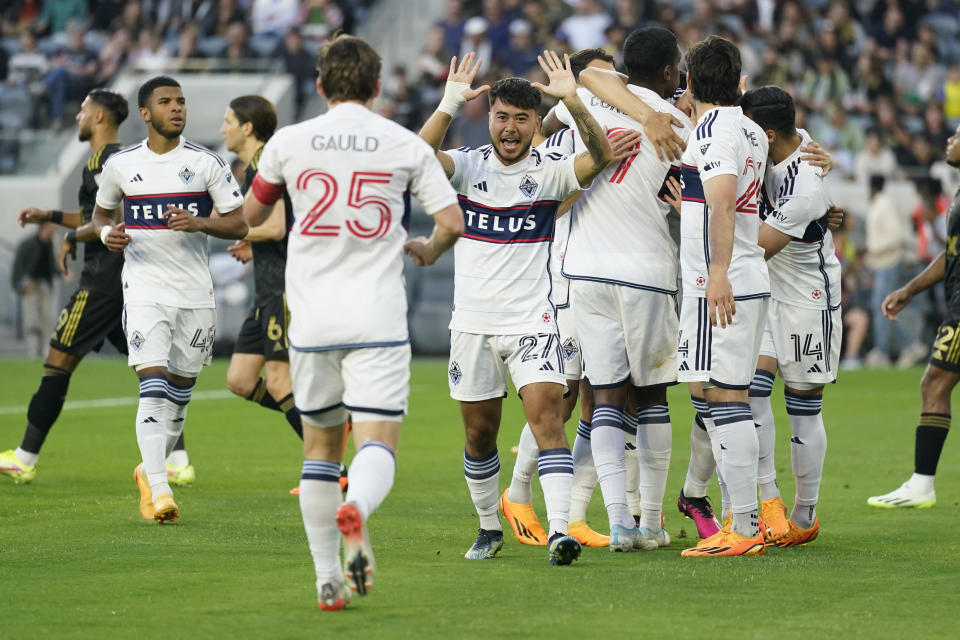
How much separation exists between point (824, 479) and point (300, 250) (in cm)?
590

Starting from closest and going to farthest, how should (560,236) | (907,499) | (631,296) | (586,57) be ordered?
1. (631,296)
2. (586,57)
3. (560,236)
4. (907,499)

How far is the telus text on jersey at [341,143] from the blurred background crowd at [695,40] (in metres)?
17.3

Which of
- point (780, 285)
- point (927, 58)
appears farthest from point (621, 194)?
point (927, 58)

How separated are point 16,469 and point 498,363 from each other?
4.33 meters

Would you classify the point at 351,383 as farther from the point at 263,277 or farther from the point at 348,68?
the point at 263,277

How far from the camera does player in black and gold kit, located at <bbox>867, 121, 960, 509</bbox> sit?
916 cm

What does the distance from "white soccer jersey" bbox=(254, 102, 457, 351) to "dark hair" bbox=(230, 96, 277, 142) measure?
12.1ft

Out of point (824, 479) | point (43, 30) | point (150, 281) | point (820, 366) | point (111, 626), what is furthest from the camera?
point (43, 30)

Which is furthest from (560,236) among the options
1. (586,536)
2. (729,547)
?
(729,547)

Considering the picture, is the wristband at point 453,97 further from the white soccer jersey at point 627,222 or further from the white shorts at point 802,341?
the white shorts at point 802,341

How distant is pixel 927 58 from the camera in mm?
25297

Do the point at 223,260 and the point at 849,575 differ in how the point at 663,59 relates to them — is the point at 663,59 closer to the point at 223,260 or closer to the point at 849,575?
the point at 849,575

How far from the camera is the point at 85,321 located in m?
9.64

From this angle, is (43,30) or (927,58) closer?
(927,58)
